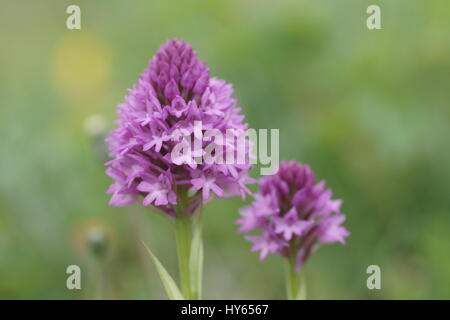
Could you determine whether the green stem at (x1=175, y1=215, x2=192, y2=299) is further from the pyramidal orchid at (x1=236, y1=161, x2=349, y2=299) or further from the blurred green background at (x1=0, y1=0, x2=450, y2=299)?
the blurred green background at (x1=0, y1=0, x2=450, y2=299)

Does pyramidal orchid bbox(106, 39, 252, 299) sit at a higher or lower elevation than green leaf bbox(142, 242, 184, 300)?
higher

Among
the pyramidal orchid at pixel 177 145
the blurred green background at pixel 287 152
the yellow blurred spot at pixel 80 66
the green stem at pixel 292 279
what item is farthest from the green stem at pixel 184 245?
the yellow blurred spot at pixel 80 66

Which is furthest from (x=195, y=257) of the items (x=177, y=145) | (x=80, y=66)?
(x=80, y=66)

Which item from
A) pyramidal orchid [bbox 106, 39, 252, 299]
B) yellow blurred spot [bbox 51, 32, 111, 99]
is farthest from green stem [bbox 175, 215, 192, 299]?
yellow blurred spot [bbox 51, 32, 111, 99]

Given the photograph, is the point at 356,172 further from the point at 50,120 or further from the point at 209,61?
the point at 50,120

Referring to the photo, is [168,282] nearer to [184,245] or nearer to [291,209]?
[184,245]
